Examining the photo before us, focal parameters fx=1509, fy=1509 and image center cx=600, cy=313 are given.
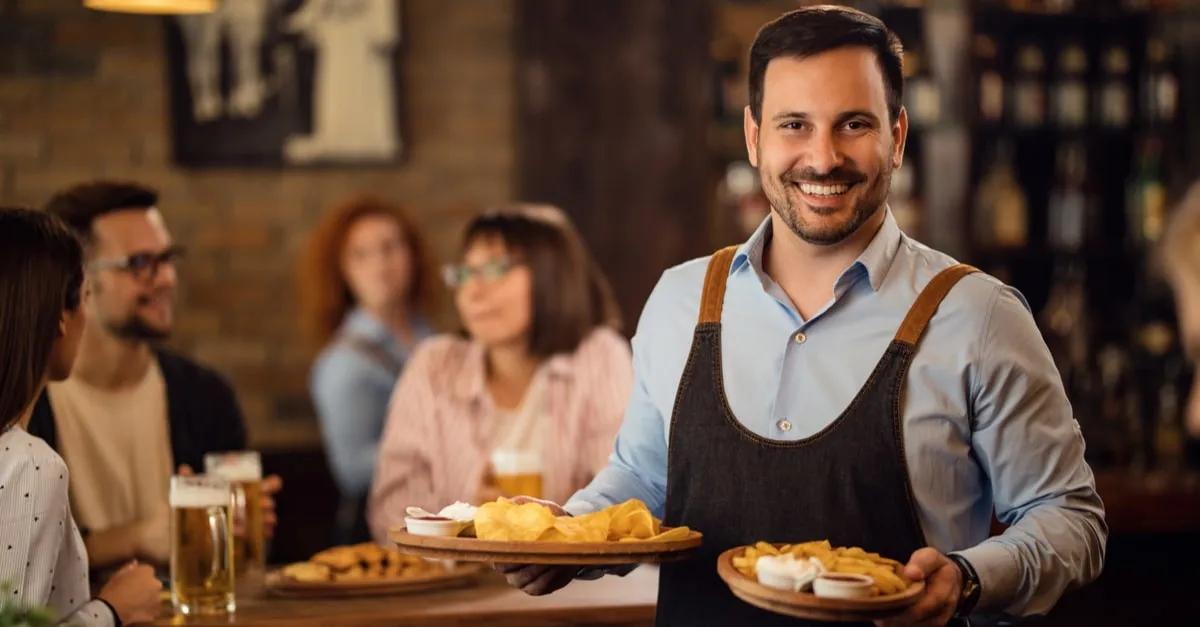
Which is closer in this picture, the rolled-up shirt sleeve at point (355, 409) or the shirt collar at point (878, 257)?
the shirt collar at point (878, 257)

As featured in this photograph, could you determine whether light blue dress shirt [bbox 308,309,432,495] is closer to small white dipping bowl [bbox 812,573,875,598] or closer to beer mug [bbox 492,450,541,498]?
beer mug [bbox 492,450,541,498]

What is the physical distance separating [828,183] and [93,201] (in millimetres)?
1965

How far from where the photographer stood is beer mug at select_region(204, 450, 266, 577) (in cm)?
295

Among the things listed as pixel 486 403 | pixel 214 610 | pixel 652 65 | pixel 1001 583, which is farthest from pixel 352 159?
pixel 1001 583

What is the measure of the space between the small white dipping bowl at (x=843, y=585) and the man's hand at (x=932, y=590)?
72 mm

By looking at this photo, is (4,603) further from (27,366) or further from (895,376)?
(895,376)

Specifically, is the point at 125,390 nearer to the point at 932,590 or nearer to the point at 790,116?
the point at 790,116

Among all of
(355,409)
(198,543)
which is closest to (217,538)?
(198,543)

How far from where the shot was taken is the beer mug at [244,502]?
2.95m

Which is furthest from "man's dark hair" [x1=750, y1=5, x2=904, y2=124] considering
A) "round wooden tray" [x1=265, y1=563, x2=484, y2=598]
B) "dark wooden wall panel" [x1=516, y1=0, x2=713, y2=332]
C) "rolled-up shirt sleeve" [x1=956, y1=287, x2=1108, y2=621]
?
"dark wooden wall panel" [x1=516, y1=0, x2=713, y2=332]

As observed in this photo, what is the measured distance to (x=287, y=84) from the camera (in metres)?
5.68

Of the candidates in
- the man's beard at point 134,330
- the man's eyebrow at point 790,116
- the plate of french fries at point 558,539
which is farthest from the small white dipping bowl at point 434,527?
the man's beard at point 134,330

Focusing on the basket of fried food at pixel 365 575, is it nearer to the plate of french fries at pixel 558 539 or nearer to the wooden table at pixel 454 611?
the wooden table at pixel 454 611

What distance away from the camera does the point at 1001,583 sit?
78.1 inches
